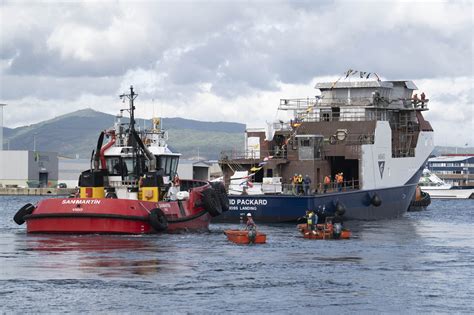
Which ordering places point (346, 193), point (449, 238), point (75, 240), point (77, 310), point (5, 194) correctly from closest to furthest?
1. point (77, 310)
2. point (75, 240)
3. point (449, 238)
4. point (346, 193)
5. point (5, 194)

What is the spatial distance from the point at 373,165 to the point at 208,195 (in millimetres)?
19221

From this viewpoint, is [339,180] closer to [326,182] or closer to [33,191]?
[326,182]

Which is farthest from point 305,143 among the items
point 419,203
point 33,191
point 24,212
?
point 33,191

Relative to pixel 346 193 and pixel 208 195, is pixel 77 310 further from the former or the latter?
pixel 346 193

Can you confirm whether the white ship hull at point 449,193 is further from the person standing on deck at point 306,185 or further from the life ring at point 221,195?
the life ring at point 221,195

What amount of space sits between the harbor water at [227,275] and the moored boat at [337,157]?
9.56 meters

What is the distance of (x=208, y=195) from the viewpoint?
53906 millimetres

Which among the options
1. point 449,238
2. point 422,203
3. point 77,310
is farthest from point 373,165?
point 77,310

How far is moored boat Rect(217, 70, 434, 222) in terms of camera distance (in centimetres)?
6328

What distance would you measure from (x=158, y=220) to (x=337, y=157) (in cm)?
2587

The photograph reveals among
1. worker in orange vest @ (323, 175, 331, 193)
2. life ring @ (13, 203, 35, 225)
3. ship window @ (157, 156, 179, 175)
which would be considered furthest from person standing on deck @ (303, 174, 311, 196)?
life ring @ (13, 203, 35, 225)

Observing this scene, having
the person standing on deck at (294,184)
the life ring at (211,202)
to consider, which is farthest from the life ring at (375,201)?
the life ring at (211,202)

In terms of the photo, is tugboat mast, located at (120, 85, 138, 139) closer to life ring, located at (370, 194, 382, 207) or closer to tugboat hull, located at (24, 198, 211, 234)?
tugboat hull, located at (24, 198, 211, 234)

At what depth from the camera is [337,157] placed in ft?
236
